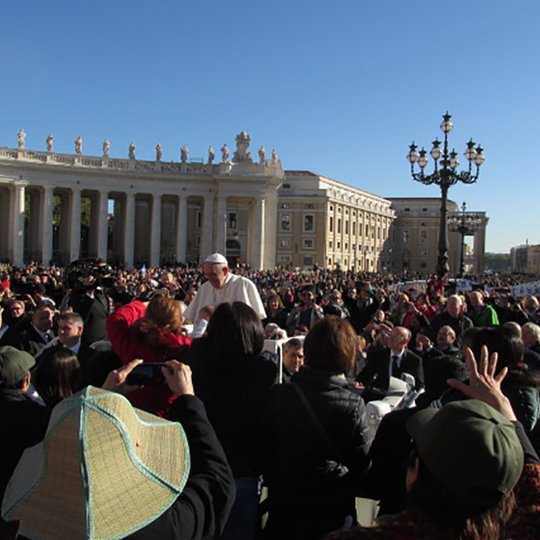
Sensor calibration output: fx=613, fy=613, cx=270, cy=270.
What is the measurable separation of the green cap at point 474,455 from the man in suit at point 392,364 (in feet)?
14.1

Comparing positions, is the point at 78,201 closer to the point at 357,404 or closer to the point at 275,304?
the point at 275,304

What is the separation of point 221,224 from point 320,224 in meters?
30.6

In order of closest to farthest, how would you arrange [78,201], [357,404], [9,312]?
1. [357,404]
2. [9,312]
3. [78,201]

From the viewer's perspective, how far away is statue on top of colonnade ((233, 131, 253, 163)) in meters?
59.7

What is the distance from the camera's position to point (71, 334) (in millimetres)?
6828

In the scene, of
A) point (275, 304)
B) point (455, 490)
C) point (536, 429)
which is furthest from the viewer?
point (275, 304)

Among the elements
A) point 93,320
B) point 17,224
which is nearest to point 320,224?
point 17,224

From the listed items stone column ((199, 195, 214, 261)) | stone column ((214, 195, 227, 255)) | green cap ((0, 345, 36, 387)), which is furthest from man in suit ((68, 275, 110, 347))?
stone column ((199, 195, 214, 261))

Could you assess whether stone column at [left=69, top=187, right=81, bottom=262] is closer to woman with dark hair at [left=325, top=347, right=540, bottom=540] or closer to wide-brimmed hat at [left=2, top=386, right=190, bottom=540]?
wide-brimmed hat at [left=2, top=386, right=190, bottom=540]

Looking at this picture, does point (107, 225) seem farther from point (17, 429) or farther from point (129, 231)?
point (17, 429)

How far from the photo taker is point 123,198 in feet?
198

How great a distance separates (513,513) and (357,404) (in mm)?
1388

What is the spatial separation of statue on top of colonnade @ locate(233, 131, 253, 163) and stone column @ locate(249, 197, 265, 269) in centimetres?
441

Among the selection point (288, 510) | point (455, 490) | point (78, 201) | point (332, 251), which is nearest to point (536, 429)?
point (288, 510)
